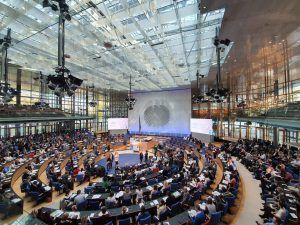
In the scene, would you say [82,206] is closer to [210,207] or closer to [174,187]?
[174,187]

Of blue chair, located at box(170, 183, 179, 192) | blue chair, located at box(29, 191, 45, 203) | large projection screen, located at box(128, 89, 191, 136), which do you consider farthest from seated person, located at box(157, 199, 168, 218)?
large projection screen, located at box(128, 89, 191, 136)

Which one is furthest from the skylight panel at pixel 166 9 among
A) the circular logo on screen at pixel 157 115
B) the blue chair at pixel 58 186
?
the circular logo on screen at pixel 157 115

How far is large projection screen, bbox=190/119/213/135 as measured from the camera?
22462 mm

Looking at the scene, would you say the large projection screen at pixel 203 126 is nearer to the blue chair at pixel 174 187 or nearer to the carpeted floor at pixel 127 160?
the carpeted floor at pixel 127 160

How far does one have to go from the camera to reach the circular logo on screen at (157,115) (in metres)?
31.1

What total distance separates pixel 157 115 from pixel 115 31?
22871 mm

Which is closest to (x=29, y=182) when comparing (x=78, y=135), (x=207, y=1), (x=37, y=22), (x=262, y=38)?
(x=37, y=22)

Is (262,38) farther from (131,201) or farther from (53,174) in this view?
(53,174)

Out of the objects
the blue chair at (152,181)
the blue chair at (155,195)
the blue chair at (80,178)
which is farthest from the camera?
the blue chair at (80,178)

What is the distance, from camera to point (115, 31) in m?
9.54

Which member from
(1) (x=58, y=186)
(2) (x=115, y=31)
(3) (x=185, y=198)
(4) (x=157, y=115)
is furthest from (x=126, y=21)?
(4) (x=157, y=115)

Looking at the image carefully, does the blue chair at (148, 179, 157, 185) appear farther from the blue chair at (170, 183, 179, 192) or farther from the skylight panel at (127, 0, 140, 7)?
the skylight panel at (127, 0, 140, 7)

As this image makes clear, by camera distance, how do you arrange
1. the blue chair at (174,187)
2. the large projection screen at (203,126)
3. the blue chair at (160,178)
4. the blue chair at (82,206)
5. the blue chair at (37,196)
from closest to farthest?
the blue chair at (82,206) → the blue chair at (37,196) → the blue chair at (174,187) → the blue chair at (160,178) → the large projection screen at (203,126)

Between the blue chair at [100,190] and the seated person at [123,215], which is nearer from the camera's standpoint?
the seated person at [123,215]
